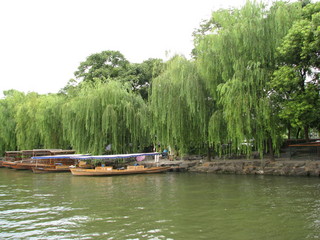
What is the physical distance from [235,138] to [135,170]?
8201 millimetres

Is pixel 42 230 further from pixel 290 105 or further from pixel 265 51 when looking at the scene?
pixel 265 51

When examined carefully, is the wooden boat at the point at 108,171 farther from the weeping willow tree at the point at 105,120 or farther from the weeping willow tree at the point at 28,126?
the weeping willow tree at the point at 28,126

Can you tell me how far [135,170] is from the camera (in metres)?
23.6

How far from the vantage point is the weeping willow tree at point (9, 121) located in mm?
36031

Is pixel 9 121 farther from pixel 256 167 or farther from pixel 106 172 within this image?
pixel 256 167

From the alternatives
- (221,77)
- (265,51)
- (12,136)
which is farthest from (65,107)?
(265,51)

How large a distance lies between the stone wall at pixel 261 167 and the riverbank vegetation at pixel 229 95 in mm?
1095

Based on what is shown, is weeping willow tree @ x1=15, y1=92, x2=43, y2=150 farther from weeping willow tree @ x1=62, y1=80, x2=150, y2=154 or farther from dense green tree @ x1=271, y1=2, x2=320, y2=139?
dense green tree @ x1=271, y1=2, x2=320, y2=139

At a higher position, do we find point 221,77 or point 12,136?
point 221,77

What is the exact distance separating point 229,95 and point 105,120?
1104 cm

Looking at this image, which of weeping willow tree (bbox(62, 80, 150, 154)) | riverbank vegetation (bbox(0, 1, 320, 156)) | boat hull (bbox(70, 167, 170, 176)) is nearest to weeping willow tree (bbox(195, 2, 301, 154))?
riverbank vegetation (bbox(0, 1, 320, 156))

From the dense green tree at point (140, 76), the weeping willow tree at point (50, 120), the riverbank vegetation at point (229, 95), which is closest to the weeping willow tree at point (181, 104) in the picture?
the riverbank vegetation at point (229, 95)

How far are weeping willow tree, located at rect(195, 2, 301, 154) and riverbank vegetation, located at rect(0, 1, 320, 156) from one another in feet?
0.20

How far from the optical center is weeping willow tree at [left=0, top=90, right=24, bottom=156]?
36.0 metres
